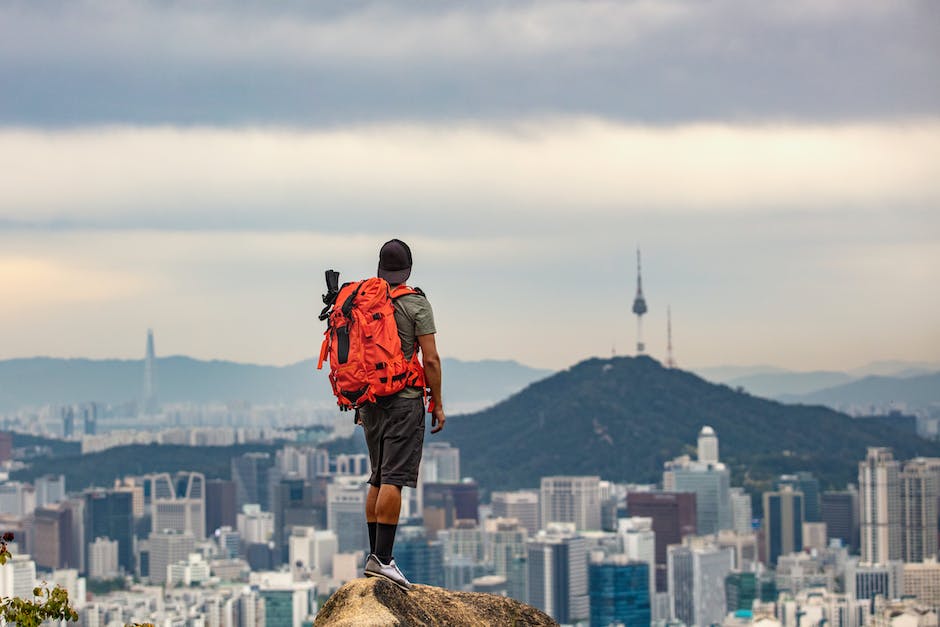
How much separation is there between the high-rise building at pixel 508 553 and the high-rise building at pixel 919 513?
59.6 ft

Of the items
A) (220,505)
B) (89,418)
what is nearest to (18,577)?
(220,505)

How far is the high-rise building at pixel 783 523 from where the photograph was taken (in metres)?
110

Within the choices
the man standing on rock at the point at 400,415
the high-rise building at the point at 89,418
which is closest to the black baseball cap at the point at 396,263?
the man standing on rock at the point at 400,415

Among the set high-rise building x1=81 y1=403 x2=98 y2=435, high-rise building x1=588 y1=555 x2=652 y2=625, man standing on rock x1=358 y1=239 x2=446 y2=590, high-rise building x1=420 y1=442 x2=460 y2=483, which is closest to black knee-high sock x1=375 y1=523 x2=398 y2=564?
man standing on rock x1=358 y1=239 x2=446 y2=590

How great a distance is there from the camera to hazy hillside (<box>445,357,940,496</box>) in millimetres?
133500

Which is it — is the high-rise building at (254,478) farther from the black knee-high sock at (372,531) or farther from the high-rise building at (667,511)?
the black knee-high sock at (372,531)

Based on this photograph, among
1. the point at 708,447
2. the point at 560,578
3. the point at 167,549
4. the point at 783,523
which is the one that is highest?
the point at 708,447

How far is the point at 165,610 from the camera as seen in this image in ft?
249

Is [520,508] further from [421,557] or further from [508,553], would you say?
[421,557]

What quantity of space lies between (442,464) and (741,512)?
948 inches

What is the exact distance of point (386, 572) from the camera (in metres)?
6.27

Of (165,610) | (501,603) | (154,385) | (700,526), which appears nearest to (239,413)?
(154,385)

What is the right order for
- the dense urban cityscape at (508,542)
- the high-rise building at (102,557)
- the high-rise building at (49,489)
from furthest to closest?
the high-rise building at (49,489), the high-rise building at (102,557), the dense urban cityscape at (508,542)

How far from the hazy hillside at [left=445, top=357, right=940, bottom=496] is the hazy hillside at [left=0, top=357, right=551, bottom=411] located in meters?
12.6
